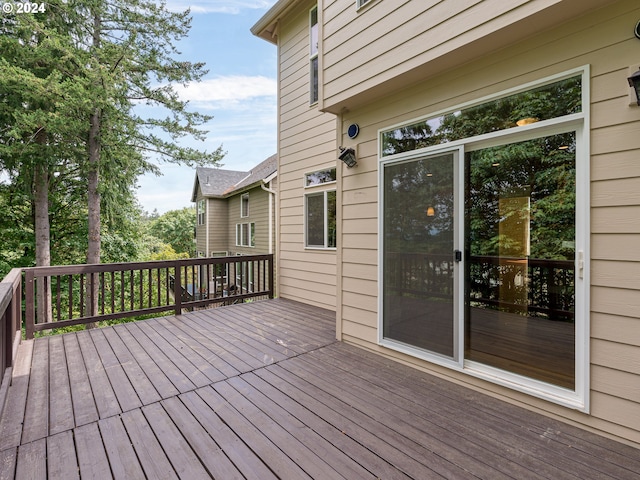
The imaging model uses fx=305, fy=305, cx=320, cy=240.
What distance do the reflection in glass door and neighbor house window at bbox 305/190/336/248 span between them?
1965 millimetres

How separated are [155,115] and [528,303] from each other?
937cm

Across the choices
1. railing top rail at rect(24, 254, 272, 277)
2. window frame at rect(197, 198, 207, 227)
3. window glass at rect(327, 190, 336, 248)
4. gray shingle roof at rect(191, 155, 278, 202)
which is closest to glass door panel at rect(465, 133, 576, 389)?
window glass at rect(327, 190, 336, 248)

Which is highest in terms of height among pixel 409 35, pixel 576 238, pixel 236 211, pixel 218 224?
pixel 409 35

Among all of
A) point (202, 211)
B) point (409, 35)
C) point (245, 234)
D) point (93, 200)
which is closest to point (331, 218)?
point (409, 35)

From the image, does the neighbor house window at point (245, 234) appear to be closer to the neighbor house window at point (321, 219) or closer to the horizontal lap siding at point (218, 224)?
the horizontal lap siding at point (218, 224)

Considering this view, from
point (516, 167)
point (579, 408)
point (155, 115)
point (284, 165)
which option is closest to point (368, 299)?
point (579, 408)

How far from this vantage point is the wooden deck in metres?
1.61

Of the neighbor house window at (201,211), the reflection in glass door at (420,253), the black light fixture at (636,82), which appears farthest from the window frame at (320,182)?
the neighbor house window at (201,211)

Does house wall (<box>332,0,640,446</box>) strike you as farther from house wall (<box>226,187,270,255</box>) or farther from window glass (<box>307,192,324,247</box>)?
house wall (<box>226,187,270,255</box>)

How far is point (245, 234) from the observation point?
12.0 meters

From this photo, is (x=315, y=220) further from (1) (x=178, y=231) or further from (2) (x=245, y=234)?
(1) (x=178, y=231)

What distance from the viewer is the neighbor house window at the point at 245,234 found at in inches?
445

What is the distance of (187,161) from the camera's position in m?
8.51

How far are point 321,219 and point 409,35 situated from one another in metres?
3.05
